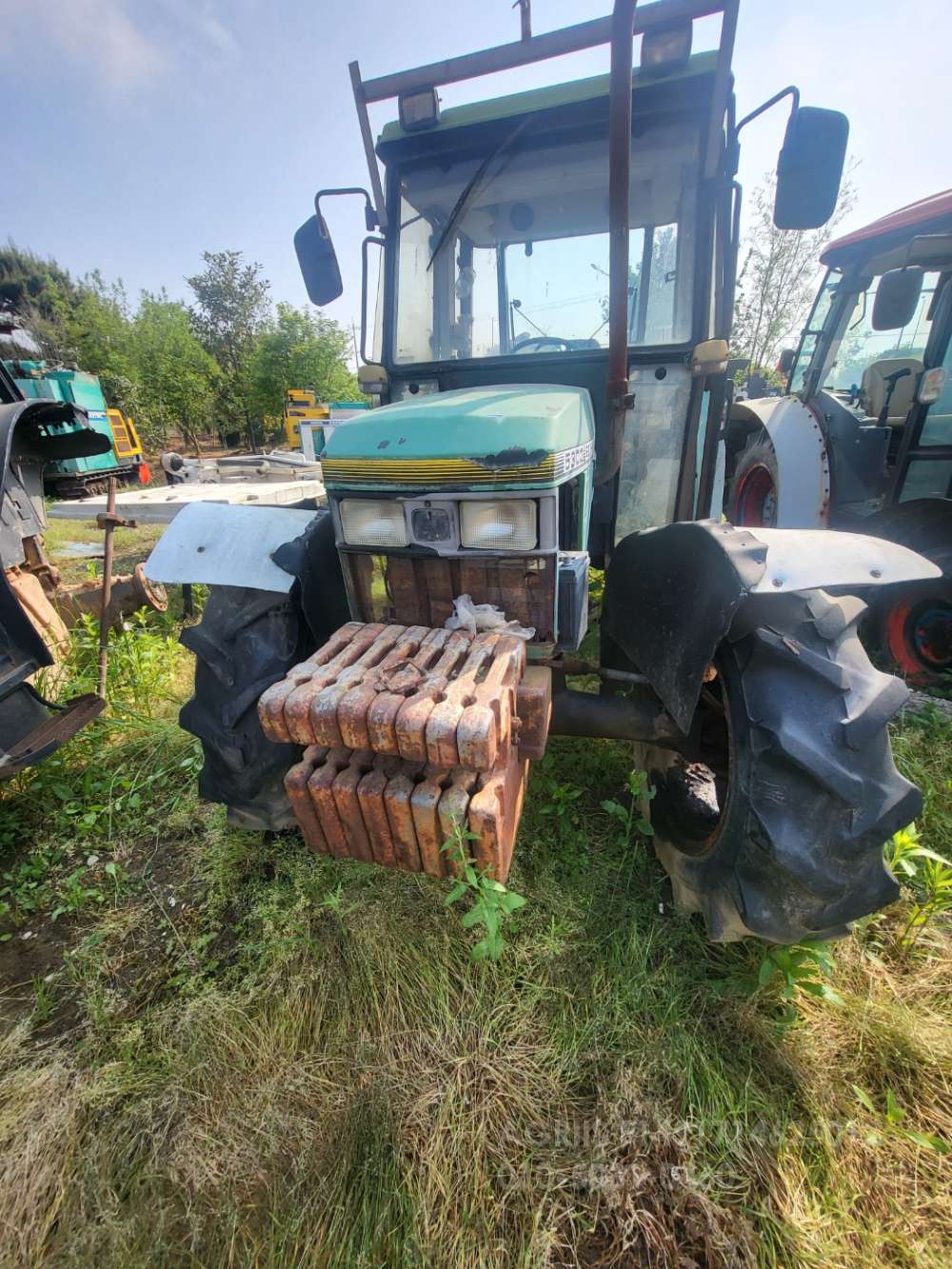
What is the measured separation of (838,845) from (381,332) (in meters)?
2.76

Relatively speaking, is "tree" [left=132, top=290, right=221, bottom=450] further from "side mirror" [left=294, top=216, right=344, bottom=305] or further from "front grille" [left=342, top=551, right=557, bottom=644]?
"front grille" [left=342, top=551, right=557, bottom=644]

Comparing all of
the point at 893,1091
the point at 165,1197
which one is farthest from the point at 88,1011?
the point at 893,1091

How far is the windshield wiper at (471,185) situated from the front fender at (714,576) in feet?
5.80

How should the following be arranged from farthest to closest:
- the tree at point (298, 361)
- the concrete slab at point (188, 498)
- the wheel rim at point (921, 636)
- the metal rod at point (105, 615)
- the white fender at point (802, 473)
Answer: the tree at point (298, 361) < the concrete slab at point (188, 498) < the white fender at point (802, 473) < the wheel rim at point (921, 636) < the metal rod at point (105, 615)

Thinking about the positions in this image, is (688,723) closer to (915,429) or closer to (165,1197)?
(165,1197)

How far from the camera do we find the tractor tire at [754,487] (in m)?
4.46

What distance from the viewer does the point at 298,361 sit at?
24.5 metres

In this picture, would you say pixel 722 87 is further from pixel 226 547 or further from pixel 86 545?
pixel 86 545

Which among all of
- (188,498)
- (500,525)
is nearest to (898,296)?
(500,525)

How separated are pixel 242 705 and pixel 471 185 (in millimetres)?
2299

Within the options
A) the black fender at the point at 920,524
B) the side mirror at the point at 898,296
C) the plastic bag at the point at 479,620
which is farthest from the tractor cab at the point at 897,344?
the plastic bag at the point at 479,620

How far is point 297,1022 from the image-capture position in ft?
4.97

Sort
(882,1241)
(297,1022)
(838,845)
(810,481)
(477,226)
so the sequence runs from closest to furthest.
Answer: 1. (882,1241)
2. (838,845)
3. (297,1022)
4. (477,226)
5. (810,481)

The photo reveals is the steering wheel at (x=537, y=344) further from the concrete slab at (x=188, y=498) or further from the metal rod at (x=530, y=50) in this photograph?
the concrete slab at (x=188, y=498)
